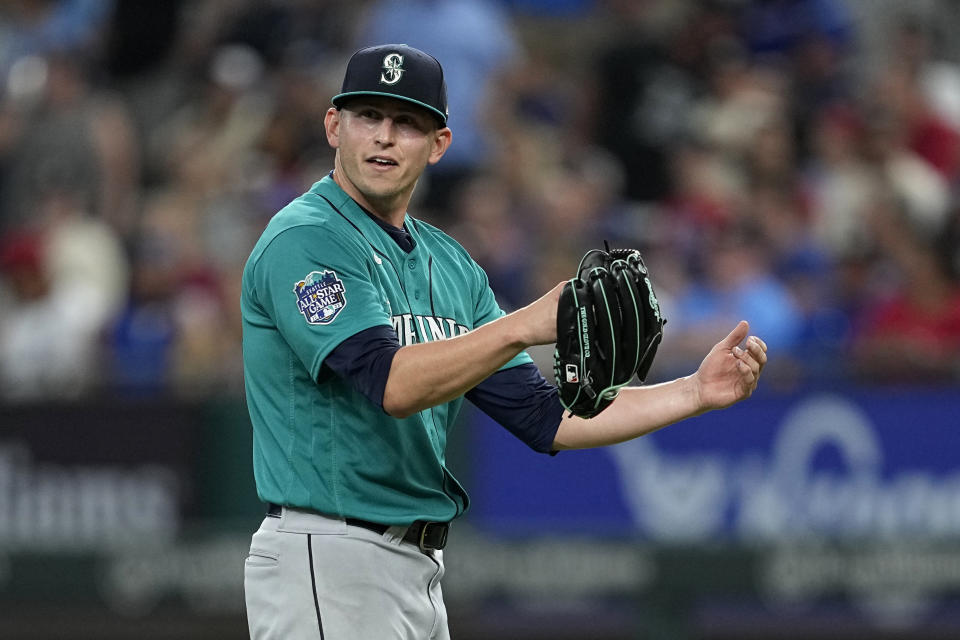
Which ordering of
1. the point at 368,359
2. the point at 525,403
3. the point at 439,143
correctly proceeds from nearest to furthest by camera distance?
the point at 368,359
the point at 439,143
the point at 525,403

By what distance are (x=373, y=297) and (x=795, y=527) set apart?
169 inches

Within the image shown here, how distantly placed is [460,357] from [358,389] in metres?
0.26

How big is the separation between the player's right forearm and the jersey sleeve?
0.17 meters

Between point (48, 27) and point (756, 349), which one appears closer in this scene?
point (756, 349)

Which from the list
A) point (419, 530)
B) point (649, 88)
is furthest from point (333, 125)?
point (649, 88)

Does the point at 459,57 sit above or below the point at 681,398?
above

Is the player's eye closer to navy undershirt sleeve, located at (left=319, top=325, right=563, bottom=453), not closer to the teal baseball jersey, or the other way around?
the teal baseball jersey

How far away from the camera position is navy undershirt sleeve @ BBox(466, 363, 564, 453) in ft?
12.9

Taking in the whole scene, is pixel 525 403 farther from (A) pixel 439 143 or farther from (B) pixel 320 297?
(B) pixel 320 297

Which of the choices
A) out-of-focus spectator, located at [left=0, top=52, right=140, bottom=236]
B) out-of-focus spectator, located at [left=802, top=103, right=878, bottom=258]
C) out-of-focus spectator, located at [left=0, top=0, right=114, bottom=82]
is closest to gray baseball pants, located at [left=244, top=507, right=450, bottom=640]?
out-of-focus spectator, located at [left=802, top=103, right=878, bottom=258]

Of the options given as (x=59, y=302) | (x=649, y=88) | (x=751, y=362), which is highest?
(x=649, y=88)

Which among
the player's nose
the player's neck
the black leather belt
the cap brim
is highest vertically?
the cap brim

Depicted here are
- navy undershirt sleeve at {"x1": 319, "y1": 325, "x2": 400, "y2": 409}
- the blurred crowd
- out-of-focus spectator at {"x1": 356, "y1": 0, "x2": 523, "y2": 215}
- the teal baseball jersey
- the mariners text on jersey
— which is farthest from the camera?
out-of-focus spectator at {"x1": 356, "y1": 0, "x2": 523, "y2": 215}

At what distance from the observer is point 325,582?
3.52 m
